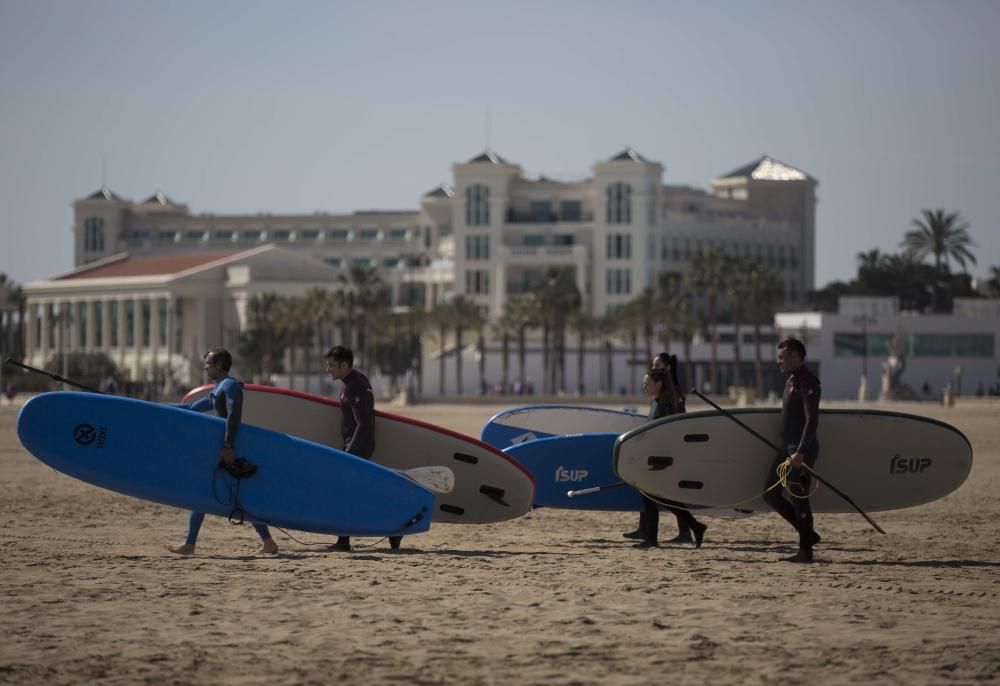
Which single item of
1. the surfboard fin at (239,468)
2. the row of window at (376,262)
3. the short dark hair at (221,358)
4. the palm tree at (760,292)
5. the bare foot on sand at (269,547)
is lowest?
the bare foot on sand at (269,547)

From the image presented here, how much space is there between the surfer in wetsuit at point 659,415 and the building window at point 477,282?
10882 centimetres

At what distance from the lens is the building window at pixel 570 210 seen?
125312mm

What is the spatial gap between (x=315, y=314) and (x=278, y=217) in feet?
169

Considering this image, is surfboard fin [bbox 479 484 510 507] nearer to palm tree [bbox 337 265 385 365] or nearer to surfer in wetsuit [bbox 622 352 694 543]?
surfer in wetsuit [bbox 622 352 694 543]

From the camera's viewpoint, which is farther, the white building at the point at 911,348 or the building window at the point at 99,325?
the building window at the point at 99,325

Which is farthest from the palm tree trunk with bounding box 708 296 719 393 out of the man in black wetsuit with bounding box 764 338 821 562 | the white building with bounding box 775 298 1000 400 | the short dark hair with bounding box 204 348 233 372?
the short dark hair with bounding box 204 348 233 372

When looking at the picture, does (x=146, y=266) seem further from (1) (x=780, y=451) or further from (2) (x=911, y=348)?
(1) (x=780, y=451)

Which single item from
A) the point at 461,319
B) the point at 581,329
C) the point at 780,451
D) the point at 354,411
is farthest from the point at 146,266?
the point at 780,451

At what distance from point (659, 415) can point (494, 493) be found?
1507mm

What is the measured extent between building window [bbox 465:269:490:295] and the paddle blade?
356 ft

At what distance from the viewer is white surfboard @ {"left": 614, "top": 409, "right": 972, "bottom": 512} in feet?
42.4

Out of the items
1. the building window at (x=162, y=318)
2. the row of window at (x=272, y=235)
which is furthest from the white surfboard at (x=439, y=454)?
the row of window at (x=272, y=235)

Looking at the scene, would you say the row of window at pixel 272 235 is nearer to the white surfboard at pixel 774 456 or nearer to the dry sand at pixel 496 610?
the dry sand at pixel 496 610

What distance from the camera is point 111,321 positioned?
123 metres
